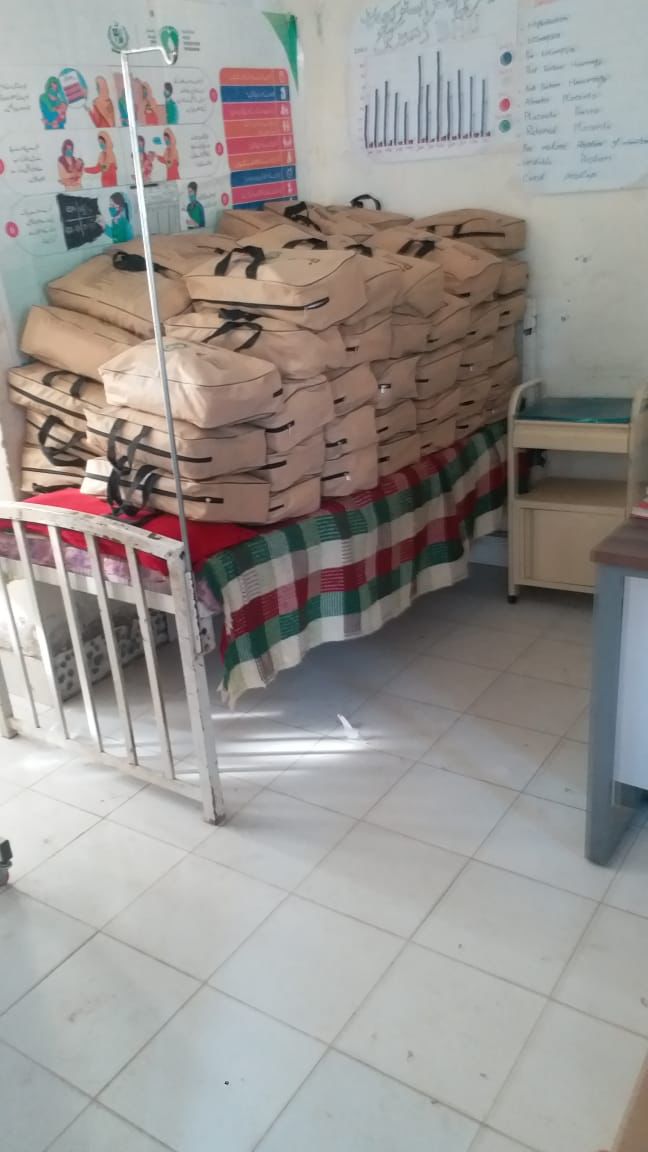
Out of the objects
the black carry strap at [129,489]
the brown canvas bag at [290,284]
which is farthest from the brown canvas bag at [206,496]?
the brown canvas bag at [290,284]

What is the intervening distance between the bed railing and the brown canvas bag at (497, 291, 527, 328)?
1.71m

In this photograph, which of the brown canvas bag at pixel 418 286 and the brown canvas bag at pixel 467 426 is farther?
the brown canvas bag at pixel 467 426

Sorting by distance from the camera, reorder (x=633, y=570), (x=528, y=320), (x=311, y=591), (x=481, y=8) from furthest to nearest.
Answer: (x=528, y=320)
(x=481, y=8)
(x=311, y=591)
(x=633, y=570)

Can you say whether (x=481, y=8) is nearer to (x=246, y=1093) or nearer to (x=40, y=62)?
(x=40, y=62)

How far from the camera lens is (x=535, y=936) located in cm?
190

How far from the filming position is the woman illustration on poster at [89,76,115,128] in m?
2.78

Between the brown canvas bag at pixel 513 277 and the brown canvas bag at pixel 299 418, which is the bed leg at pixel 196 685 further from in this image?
the brown canvas bag at pixel 513 277

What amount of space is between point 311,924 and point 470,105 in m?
2.78

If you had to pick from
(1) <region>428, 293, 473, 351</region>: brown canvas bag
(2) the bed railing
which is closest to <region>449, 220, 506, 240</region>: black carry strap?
(1) <region>428, 293, 473, 351</region>: brown canvas bag

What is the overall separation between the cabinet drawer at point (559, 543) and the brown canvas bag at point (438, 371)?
562mm

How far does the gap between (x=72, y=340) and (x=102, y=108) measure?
0.78 meters

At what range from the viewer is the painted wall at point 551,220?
3191 millimetres

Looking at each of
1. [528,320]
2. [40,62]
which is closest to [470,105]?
[528,320]

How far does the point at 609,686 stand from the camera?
195 cm
